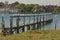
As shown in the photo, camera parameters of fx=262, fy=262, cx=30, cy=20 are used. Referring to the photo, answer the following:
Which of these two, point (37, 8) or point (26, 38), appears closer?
point (26, 38)

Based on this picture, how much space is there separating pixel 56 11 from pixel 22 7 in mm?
24945

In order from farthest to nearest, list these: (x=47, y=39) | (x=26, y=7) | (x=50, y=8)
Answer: (x=50, y=8), (x=26, y=7), (x=47, y=39)

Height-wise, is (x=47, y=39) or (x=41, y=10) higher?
(x=47, y=39)

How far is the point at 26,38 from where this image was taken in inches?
1012

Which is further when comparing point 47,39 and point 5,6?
point 5,6

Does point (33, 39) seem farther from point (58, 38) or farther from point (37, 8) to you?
point (37, 8)

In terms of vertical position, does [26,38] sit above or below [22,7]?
above

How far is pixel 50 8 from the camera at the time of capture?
652 feet

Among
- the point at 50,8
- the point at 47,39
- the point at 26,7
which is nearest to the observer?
the point at 47,39

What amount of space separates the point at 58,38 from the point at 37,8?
157 metres

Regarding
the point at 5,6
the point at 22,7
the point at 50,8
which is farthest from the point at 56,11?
the point at 5,6

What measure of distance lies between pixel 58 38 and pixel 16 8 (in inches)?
6321

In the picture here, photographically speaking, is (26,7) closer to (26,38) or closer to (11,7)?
(11,7)

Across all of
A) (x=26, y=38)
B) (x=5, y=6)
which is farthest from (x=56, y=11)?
(x=26, y=38)
